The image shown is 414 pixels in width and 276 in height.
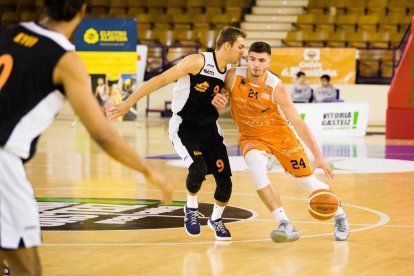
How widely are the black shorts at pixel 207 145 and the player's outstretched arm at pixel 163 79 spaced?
20.8 inches

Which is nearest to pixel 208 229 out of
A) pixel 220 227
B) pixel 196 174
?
pixel 220 227

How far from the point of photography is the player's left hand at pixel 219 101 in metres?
7.89

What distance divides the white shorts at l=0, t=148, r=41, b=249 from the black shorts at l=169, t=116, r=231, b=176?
422 cm

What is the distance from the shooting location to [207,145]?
831 centimetres

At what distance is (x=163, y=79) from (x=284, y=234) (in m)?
1.54

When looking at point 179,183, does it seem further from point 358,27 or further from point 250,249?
point 358,27

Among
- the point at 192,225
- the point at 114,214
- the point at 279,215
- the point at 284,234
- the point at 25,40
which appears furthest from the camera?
the point at 114,214

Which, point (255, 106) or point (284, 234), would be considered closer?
point (284, 234)

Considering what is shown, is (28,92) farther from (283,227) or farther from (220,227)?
(220,227)

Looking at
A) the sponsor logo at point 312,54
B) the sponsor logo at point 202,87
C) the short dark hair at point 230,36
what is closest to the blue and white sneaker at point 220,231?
the sponsor logo at point 202,87

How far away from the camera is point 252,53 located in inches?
309

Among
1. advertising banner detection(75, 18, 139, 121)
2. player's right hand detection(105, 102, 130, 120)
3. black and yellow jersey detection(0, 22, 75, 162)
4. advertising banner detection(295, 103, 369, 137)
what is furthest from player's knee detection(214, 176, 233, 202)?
advertising banner detection(75, 18, 139, 121)

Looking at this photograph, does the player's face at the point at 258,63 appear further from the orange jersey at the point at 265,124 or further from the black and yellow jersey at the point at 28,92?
the black and yellow jersey at the point at 28,92

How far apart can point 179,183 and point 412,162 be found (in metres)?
4.58
